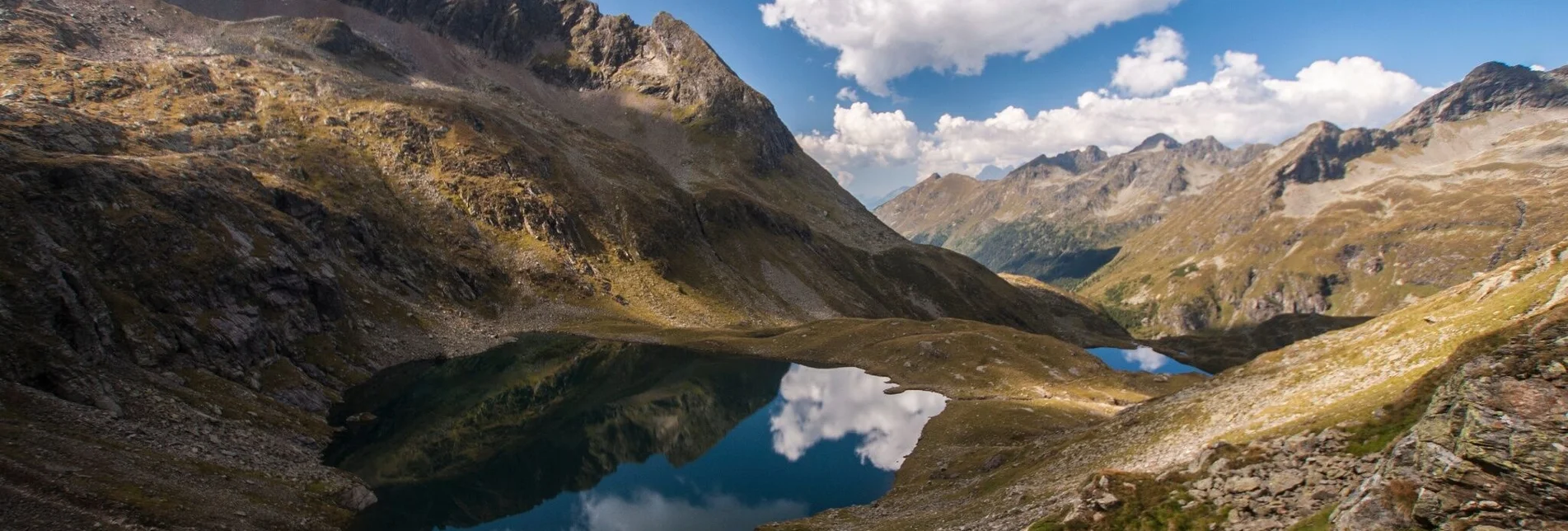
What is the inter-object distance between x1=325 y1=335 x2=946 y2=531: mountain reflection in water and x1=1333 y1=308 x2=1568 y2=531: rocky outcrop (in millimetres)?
37476

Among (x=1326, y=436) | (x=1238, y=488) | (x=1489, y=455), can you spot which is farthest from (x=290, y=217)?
(x=1489, y=455)

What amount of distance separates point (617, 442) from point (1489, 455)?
207ft

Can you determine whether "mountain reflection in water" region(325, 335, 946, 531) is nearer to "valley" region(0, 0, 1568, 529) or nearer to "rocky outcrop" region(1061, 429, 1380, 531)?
"valley" region(0, 0, 1568, 529)

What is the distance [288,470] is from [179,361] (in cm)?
2219

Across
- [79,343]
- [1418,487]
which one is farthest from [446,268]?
[1418,487]

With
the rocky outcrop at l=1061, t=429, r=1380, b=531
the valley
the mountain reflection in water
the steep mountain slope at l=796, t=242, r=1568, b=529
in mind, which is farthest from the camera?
the mountain reflection in water

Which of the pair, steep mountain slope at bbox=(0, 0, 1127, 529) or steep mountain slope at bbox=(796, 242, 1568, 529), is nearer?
steep mountain slope at bbox=(796, 242, 1568, 529)

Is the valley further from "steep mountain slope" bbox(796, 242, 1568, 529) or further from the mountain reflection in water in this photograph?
the mountain reflection in water

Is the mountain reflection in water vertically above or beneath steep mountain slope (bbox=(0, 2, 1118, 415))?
beneath

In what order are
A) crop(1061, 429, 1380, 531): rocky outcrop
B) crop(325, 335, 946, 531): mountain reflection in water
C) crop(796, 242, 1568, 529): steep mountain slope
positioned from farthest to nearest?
crop(325, 335, 946, 531): mountain reflection in water, crop(1061, 429, 1380, 531): rocky outcrop, crop(796, 242, 1568, 529): steep mountain slope

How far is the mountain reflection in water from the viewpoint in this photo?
50.1 meters

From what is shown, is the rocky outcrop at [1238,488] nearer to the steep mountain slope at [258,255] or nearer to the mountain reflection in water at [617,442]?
the mountain reflection in water at [617,442]

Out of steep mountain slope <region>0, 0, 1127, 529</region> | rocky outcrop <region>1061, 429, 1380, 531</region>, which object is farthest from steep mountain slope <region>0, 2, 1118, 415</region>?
rocky outcrop <region>1061, 429, 1380, 531</region>

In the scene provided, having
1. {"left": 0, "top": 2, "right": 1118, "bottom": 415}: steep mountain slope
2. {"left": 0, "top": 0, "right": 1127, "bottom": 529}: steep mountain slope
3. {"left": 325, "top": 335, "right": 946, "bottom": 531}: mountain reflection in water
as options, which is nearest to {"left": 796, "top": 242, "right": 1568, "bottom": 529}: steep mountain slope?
{"left": 325, "top": 335, "right": 946, "bottom": 531}: mountain reflection in water
